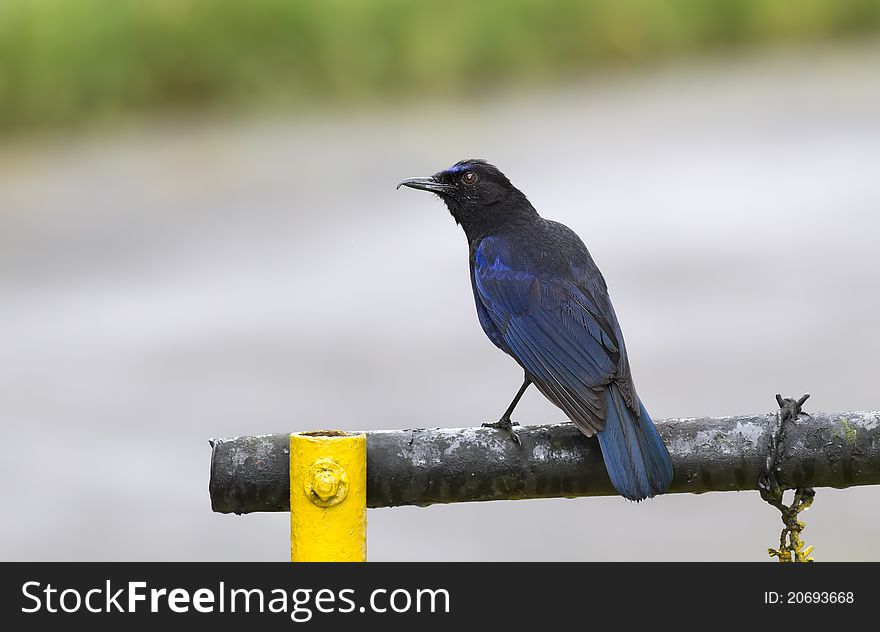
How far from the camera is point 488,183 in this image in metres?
4.33

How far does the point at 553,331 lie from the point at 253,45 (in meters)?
10.9

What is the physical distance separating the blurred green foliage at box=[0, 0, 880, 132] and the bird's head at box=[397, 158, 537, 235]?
31.2 feet

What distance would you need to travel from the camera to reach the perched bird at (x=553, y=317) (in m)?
2.96

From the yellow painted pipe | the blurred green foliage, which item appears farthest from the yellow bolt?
the blurred green foliage

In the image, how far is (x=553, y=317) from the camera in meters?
3.71

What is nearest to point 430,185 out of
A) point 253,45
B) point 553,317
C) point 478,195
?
point 478,195

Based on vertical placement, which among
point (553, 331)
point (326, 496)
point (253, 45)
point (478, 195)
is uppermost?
point (253, 45)

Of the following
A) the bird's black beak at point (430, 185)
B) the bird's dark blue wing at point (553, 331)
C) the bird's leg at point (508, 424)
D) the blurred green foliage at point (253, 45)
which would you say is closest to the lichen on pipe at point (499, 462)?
the bird's leg at point (508, 424)

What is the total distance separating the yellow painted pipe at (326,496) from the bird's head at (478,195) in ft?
5.84

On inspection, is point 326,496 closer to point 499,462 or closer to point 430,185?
point 499,462

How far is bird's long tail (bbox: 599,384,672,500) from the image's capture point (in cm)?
287

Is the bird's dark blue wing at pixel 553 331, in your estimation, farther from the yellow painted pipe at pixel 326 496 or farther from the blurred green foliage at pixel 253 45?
the blurred green foliage at pixel 253 45

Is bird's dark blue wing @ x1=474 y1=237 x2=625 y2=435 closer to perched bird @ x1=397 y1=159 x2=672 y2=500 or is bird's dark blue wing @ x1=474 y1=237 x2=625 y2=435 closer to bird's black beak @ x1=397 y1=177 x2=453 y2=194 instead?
perched bird @ x1=397 y1=159 x2=672 y2=500

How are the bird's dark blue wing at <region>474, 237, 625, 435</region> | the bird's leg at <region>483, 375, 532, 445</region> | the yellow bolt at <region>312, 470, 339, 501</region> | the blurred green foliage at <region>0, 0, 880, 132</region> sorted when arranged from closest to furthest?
the yellow bolt at <region>312, 470, 339, 501</region>
the bird's leg at <region>483, 375, 532, 445</region>
the bird's dark blue wing at <region>474, 237, 625, 435</region>
the blurred green foliage at <region>0, 0, 880, 132</region>
